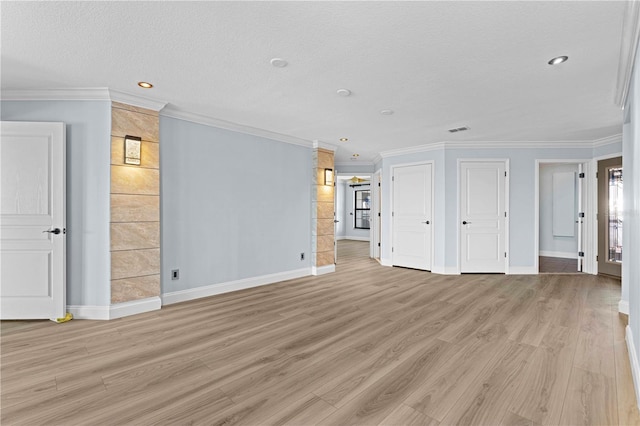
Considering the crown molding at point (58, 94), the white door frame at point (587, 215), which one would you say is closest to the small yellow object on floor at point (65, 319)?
the crown molding at point (58, 94)

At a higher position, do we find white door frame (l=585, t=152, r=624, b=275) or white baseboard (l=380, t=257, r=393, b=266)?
white door frame (l=585, t=152, r=624, b=275)

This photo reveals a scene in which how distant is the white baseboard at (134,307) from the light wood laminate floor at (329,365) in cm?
13

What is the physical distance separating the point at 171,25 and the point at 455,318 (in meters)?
3.78

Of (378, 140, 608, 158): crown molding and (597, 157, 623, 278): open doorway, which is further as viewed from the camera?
(378, 140, 608, 158): crown molding

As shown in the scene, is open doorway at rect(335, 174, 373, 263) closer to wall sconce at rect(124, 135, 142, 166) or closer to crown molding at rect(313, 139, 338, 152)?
crown molding at rect(313, 139, 338, 152)

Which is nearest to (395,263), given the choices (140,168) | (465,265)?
(465,265)

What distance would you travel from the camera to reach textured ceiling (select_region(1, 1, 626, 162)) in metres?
2.01

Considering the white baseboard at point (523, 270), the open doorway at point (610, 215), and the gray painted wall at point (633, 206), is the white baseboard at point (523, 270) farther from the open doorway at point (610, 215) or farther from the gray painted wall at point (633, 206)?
the gray painted wall at point (633, 206)

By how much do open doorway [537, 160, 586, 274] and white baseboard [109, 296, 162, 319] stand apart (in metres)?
7.73

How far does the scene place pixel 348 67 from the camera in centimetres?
275

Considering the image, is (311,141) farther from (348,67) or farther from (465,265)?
(465,265)

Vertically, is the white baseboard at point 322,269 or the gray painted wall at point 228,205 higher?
the gray painted wall at point 228,205

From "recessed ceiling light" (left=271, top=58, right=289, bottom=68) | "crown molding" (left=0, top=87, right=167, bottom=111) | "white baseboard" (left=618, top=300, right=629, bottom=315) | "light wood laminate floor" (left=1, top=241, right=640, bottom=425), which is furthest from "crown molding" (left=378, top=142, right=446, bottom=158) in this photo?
"crown molding" (left=0, top=87, right=167, bottom=111)

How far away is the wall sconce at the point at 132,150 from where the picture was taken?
3480mm
